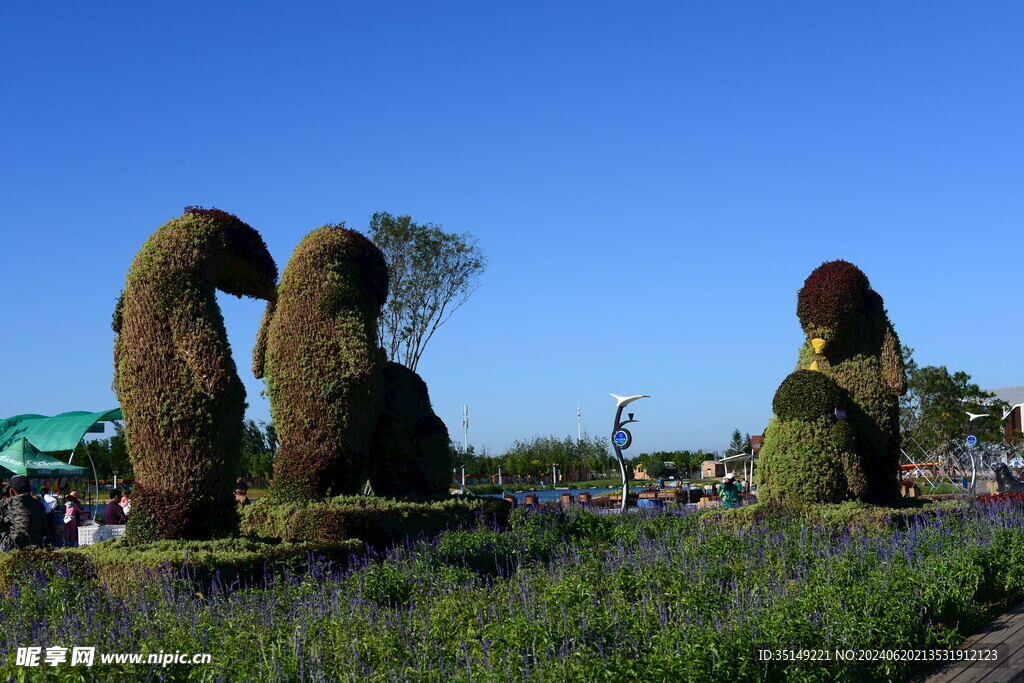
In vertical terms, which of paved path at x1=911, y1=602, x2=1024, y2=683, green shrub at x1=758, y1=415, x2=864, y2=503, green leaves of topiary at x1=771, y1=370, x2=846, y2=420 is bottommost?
paved path at x1=911, y1=602, x2=1024, y2=683

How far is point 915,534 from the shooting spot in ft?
28.0

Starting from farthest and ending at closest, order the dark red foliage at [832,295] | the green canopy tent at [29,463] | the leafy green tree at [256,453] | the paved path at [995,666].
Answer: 1. the leafy green tree at [256,453]
2. the green canopy tent at [29,463]
3. the dark red foliage at [832,295]
4. the paved path at [995,666]

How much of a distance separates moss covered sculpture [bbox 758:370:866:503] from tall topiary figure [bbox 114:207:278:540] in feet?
22.4

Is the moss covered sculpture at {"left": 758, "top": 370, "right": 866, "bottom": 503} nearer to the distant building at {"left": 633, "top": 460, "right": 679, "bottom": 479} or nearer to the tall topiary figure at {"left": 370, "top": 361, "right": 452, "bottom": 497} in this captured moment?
the tall topiary figure at {"left": 370, "top": 361, "right": 452, "bottom": 497}

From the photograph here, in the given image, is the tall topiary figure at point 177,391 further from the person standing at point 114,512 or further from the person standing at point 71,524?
the person standing at point 71,524

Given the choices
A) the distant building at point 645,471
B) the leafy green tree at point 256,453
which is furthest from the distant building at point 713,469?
the leafy green tree at point 256,453

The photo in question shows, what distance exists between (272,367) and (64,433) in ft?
47.7

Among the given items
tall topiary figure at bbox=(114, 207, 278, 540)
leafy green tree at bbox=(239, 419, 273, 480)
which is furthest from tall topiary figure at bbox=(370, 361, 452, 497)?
leafy green tree at bbox=(239, 419, 273, 480)

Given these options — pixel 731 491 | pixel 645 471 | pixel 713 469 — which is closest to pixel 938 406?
pixel 713 469

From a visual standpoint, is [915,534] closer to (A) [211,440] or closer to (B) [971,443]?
(A) [211,440]

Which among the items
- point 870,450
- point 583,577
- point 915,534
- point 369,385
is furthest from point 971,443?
point 583,577

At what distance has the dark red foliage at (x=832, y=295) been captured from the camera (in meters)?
11.6

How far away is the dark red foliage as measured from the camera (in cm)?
1162

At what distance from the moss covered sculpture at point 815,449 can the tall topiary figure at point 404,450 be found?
456 cm
